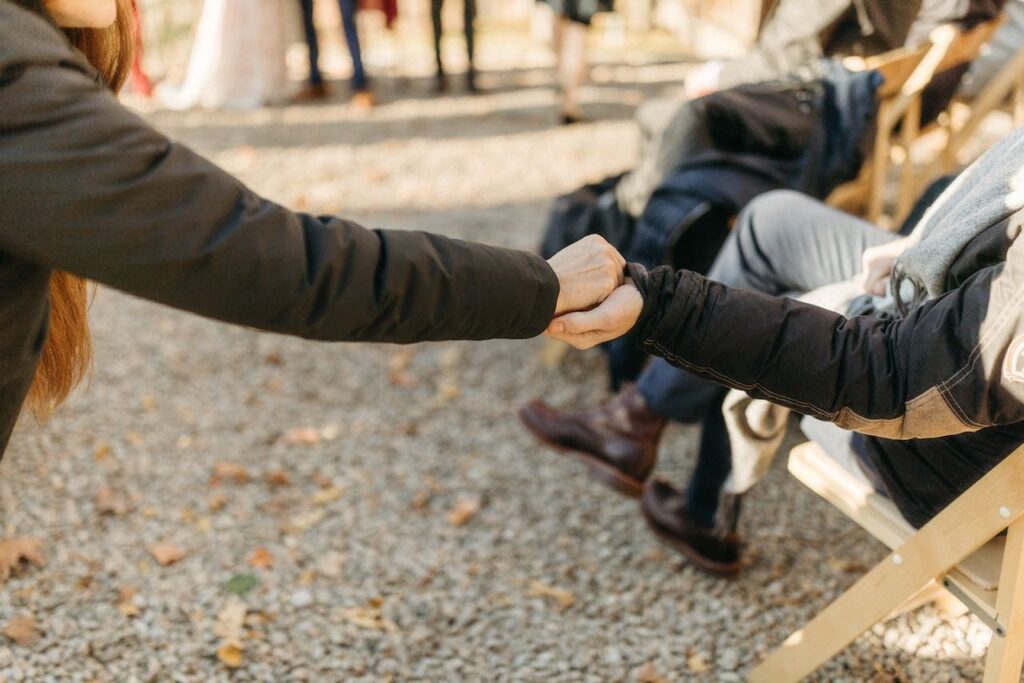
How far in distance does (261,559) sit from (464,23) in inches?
226

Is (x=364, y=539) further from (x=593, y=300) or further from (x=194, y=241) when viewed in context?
(x=194, y=241)

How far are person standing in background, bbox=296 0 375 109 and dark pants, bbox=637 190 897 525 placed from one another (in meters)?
5.05

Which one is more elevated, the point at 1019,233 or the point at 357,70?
the point at 1019,233

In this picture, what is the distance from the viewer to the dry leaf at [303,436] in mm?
3123

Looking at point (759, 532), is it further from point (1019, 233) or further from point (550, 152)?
point (550, 152)

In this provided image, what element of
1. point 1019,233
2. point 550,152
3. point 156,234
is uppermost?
point 156,234

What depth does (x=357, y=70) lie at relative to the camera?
273 inches

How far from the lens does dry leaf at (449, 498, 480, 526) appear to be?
274 cm

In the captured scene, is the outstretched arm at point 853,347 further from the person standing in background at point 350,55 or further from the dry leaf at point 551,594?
the person standing in background at point 350,55

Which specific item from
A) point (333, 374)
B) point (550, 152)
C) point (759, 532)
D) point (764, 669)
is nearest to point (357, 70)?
point (550, 152)

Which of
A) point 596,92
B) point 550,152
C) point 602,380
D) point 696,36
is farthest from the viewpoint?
point 696,36

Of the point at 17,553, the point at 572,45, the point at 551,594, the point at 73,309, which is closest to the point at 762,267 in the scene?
the point at 551,594

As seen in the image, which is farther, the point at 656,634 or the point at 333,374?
the point at 333,374

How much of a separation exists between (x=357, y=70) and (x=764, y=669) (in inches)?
236
